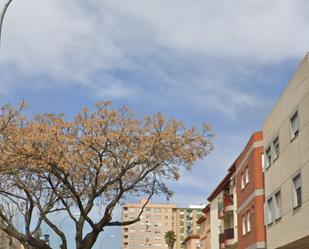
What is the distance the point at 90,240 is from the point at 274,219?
889cm

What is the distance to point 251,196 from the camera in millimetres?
37000

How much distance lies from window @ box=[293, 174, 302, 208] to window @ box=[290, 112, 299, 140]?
1785 millimetres

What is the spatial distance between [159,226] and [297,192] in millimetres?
144913

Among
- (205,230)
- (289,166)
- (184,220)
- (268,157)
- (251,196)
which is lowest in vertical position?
(289,166)

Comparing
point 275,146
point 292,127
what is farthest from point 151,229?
point 292,127

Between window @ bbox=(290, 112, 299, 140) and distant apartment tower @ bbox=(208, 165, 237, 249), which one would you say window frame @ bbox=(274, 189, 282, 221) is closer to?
window @ bbox=(290, 112, 299, 140)

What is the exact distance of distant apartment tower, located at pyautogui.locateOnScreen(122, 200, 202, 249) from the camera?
532 ft

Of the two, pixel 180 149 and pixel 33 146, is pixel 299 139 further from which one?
pixel 33 146

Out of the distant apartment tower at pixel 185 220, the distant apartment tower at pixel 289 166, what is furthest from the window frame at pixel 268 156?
the distant apartment tower at pixel 185 220

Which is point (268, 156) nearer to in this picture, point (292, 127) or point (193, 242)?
point (292, 127)

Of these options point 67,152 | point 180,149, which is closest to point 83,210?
point 67,152

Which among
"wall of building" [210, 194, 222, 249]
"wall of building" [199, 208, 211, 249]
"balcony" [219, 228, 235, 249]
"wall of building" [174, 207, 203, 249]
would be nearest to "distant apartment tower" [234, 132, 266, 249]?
"balcony" [219, 228, 235, 249]

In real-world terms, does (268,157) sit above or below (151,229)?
below

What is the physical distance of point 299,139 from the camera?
2492 cm
